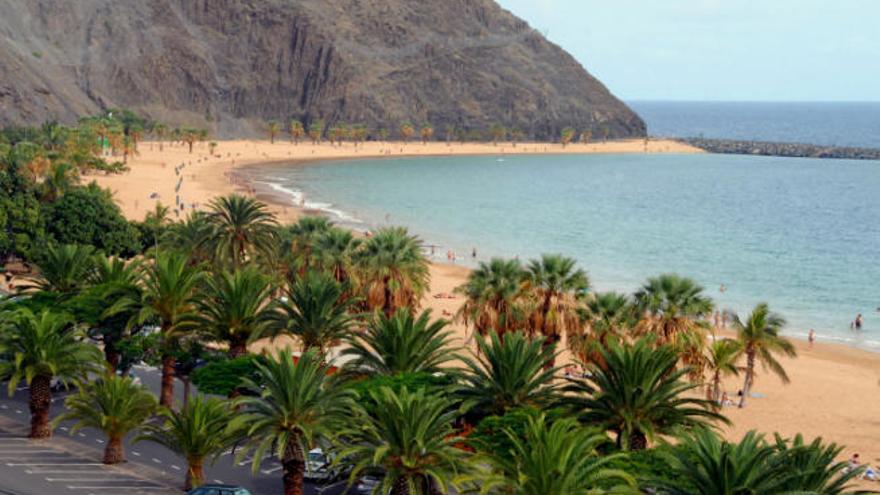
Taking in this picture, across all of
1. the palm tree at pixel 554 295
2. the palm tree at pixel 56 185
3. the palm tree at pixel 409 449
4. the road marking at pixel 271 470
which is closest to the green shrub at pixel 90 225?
the palm tree at pixel 56 185

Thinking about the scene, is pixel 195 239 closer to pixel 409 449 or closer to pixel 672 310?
pixel 672 310

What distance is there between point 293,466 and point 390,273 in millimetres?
19112

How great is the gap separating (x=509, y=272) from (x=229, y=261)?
13568 millimetres

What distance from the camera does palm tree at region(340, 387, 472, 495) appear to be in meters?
26.5

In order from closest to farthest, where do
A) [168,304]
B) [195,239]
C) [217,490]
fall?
1. [217,490]
2. [168,304]
3. [195,239]

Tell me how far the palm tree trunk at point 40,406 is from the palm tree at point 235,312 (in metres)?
5.38

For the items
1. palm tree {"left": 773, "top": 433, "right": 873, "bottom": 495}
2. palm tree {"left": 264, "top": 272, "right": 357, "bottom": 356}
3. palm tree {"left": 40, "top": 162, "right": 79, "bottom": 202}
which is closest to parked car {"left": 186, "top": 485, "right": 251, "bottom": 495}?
palm tree {"left": 264, "top": 272, "right": 357, "bottom": 356}

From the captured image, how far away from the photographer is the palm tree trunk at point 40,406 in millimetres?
36062

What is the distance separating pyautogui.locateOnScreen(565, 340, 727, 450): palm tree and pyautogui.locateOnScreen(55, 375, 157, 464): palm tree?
560 inches

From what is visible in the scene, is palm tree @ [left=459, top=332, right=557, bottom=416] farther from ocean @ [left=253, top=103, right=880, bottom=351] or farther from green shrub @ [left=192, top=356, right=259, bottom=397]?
ocean @ [left=253, top=103, right=880, bottom=351]

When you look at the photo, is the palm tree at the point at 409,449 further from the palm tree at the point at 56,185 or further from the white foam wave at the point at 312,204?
the white foam wave at the point at 312,204

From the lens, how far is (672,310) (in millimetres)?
39469

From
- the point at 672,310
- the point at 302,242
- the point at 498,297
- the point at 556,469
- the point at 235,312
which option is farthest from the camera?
the point at 302,242

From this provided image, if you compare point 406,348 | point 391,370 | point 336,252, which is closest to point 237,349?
point 391,370
